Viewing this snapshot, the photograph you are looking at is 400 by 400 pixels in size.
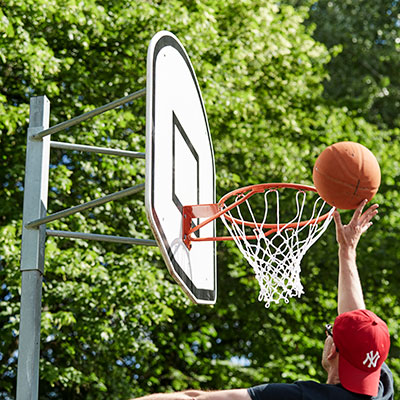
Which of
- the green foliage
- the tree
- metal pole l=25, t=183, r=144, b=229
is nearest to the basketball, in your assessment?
metal pole l=25, t=183, r=144, b=229

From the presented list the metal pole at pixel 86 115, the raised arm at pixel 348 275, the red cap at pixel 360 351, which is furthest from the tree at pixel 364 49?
the red cap at pixel 360 351

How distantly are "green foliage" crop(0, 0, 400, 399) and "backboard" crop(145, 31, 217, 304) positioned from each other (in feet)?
9.95

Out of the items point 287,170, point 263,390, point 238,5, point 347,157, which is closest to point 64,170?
point 287,170

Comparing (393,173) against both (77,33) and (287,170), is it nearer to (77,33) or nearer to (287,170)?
(287,170)

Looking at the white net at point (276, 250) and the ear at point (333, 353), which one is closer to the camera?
the ear at point (333, 353)

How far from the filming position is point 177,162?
4637 millimetres

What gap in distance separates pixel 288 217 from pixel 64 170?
12.3ft

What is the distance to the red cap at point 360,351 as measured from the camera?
275cm

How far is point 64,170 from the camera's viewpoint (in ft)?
27.6

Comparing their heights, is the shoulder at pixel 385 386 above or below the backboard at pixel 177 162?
below

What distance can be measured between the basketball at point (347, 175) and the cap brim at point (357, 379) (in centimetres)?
132

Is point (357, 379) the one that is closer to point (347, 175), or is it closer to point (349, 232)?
point (349, 232)

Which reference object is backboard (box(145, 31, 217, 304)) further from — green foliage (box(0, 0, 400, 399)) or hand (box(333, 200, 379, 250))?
green foliage (box(0, 0, 400, 399))

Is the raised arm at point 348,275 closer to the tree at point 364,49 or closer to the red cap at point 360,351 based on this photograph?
the red cap at point 360,351
